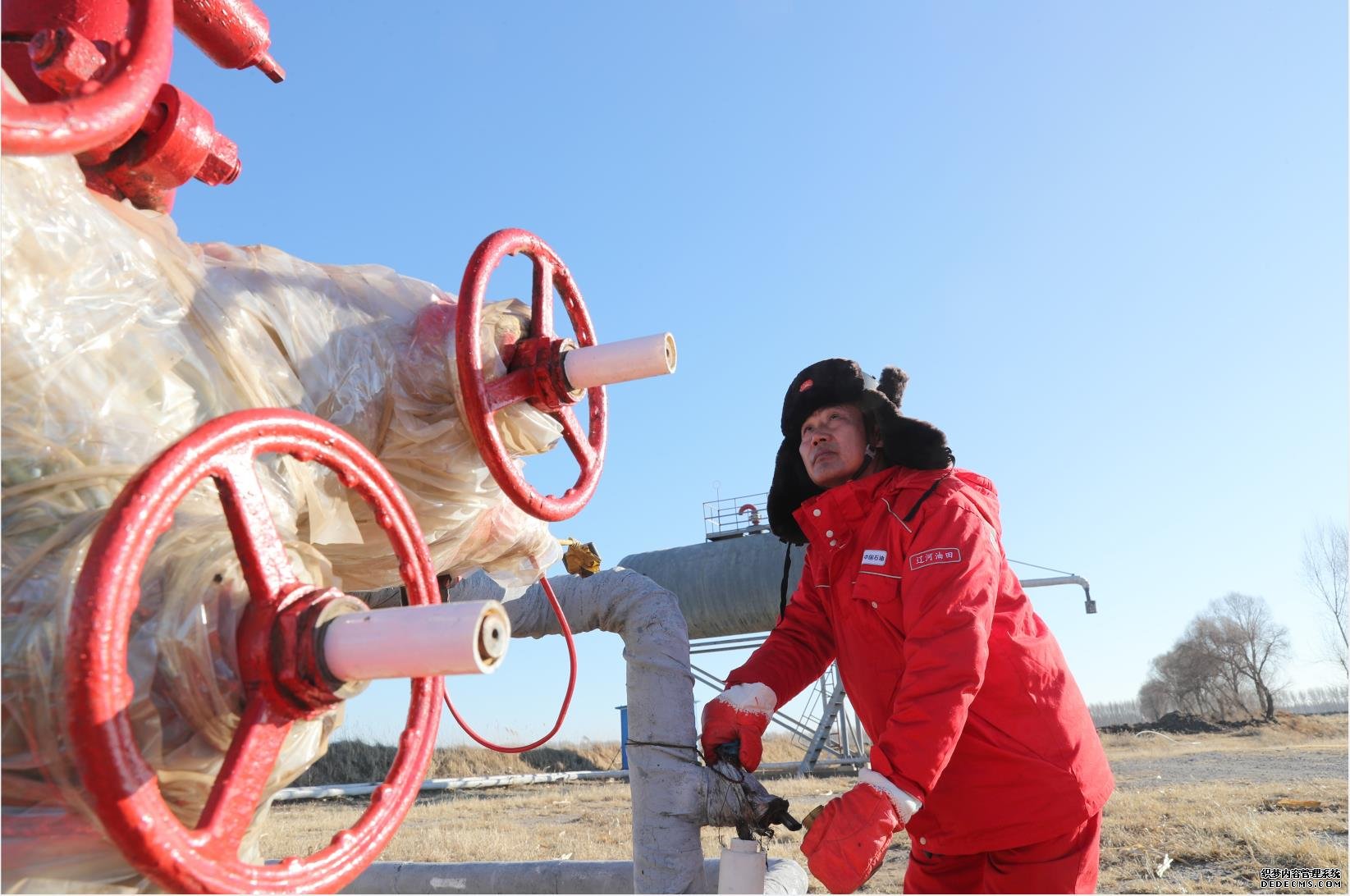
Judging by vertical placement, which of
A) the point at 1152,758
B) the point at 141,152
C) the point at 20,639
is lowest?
the point at 1152,758

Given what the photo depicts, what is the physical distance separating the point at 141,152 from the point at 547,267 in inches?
32.3

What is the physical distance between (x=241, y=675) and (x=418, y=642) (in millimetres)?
257

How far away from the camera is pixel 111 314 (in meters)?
1.40

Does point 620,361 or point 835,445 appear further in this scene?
point 835,445

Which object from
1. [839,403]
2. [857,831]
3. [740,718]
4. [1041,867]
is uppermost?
[839,403]

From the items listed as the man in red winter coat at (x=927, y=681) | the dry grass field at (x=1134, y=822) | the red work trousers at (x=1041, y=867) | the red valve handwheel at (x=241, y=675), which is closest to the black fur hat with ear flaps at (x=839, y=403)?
the man in red winter coat at (x=927, y=681)

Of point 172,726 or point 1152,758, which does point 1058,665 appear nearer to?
point 172,726

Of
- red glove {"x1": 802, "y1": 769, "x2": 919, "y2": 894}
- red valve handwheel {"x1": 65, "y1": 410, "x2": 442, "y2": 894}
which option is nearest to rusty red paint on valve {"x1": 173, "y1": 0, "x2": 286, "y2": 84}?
red valve handwheel {"x1": 65, "y1": 410, "x2": 442, "y2": 894}

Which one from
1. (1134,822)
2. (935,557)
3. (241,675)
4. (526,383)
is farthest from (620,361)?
(1134,822)

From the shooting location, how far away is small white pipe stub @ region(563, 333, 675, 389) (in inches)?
75.0

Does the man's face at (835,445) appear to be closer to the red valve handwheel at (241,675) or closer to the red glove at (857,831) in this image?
the red glove at (857,831)

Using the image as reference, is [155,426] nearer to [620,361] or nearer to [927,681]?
[620,361]

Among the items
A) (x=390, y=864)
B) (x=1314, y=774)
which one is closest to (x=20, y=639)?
(x=390, y=864)

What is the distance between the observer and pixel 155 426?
4.69ft
